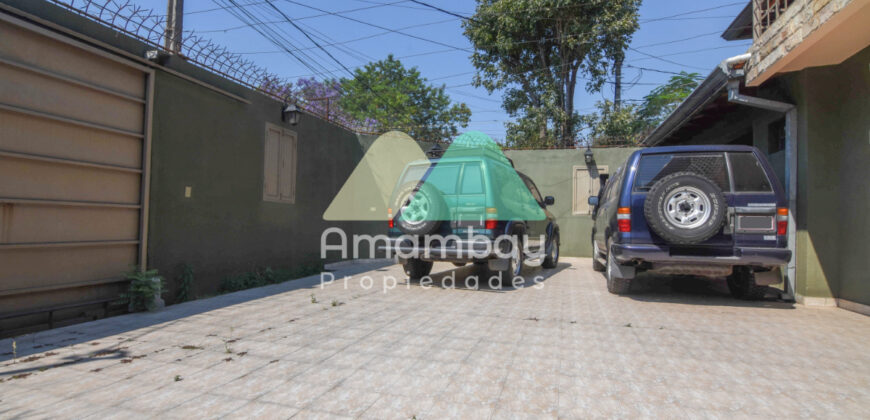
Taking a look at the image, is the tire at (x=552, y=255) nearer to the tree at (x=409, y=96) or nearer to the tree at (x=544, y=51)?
the tree at (x=544, y=51)

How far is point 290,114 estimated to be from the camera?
718 centimetres

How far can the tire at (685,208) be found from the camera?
4473mm

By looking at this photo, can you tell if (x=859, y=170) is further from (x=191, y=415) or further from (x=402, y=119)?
(x=402, y=119)

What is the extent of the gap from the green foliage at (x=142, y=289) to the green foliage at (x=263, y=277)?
1.20 m

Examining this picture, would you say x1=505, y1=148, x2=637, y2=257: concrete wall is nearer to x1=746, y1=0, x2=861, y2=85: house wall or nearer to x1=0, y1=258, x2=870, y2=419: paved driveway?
x1=746, y1=0, x2=861, y2=85: house wall

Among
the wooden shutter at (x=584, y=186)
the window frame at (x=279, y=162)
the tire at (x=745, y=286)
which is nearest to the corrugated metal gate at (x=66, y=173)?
the window frame at (x=279, y=162)

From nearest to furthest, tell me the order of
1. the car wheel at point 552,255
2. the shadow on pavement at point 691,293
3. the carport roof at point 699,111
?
the shadow on pavement at point 691,293 → the carport roof at point 699,111 → the car wheel at point 552,255

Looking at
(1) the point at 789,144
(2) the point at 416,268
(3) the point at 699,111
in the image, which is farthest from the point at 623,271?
(3) the point at 699,111

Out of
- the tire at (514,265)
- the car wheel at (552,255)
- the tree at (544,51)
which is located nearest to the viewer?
the tire at (514,265)

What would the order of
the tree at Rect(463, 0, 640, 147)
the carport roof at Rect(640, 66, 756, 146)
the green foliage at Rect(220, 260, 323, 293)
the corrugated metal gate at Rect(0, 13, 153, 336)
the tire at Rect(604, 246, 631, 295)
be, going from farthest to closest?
the tree at Rect(463, 0, 640, 147) → the green foliage at Rect(220, 260, 323, 293) → the carport roof at Rect(640, 66, 756, 146) → the tire at Rect(604, 246, 631, 295) → the corrugated metal gate at Rect(0, 13, 153, 336)

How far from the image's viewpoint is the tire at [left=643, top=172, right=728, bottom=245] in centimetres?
447

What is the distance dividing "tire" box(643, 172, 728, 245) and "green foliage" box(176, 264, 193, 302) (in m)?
5.42

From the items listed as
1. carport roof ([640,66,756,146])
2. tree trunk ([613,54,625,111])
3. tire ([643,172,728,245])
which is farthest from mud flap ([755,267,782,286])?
tree trunk ([613,54,625,111])

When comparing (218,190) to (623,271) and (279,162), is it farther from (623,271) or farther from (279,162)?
(623,271)
